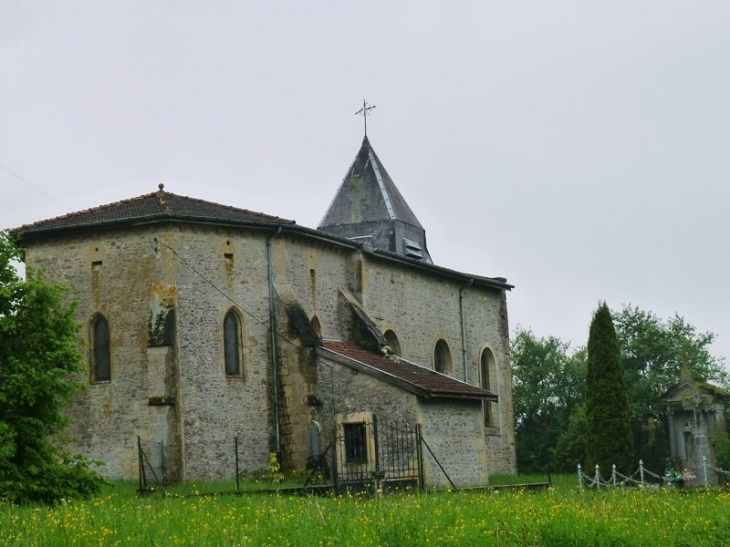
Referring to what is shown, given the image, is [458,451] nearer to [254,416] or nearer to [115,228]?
[254,416]

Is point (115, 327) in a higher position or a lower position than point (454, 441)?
higher

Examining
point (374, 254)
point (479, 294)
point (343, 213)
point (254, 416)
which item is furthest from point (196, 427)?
point (343, 213)

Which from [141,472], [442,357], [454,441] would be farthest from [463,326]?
[141,472]

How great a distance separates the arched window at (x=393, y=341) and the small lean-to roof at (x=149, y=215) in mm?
6109

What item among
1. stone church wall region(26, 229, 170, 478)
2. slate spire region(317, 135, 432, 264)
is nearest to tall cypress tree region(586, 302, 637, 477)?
slate spire region(317, 135, 432, 264)

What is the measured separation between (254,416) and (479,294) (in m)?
13.5

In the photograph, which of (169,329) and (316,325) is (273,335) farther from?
(169,329)

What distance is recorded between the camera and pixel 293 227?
3016 cm

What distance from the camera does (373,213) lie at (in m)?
44.2

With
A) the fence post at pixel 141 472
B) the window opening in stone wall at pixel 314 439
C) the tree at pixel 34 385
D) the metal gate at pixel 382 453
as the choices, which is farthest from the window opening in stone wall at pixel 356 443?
the tree at pixel 34 385

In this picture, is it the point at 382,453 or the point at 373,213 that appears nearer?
the point at 382,453

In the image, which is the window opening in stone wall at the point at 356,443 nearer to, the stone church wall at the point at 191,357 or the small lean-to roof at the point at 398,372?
the stone church wall at the point at 191,357

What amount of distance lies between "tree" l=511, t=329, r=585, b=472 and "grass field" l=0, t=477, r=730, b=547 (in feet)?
128

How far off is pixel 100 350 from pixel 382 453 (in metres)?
7.62
